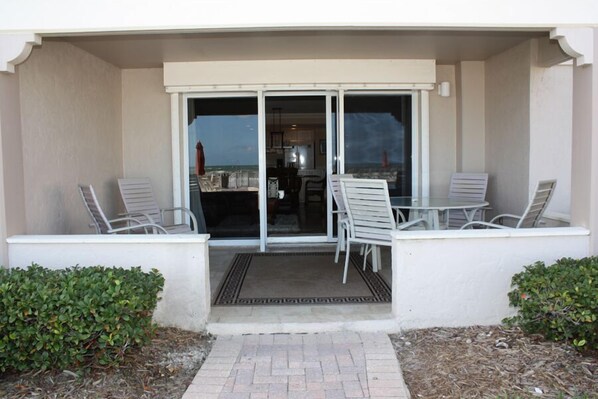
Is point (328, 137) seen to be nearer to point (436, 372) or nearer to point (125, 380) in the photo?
point (436, 372)

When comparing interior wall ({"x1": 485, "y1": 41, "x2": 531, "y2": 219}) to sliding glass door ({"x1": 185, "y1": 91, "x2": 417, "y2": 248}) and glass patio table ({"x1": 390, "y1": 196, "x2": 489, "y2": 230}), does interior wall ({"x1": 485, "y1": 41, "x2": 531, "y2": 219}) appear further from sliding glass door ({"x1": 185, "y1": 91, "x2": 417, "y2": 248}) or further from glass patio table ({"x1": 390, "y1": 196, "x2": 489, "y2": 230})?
sliding glass door ({"x1": 185, "y1": 91, "x2": 417, "y2": 248})

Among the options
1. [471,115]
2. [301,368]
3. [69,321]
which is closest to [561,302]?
[301,368]

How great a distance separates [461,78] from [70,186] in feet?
15.0

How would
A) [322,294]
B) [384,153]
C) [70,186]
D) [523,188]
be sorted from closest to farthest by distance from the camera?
[322,294] → [70,186] → [523,188] → [384,153]

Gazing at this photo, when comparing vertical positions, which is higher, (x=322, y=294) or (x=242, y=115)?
(x=242, y=115)

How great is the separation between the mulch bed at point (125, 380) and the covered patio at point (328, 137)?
41cm

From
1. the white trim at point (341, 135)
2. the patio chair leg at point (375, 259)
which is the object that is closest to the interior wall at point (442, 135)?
the white trim at point (341, 135)

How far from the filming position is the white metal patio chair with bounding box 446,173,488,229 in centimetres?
561

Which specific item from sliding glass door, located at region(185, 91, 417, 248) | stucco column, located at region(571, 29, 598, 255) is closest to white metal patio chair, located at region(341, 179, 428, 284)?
stucco column, located at region(571, 29, 598, 255)

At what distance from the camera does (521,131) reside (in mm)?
5230

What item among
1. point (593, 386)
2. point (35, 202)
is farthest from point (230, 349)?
point (35, 202)

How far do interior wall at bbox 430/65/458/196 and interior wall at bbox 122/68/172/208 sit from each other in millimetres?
3298

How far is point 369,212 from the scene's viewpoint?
13.7 ft

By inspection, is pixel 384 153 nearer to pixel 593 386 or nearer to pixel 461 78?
pixel 461 78
